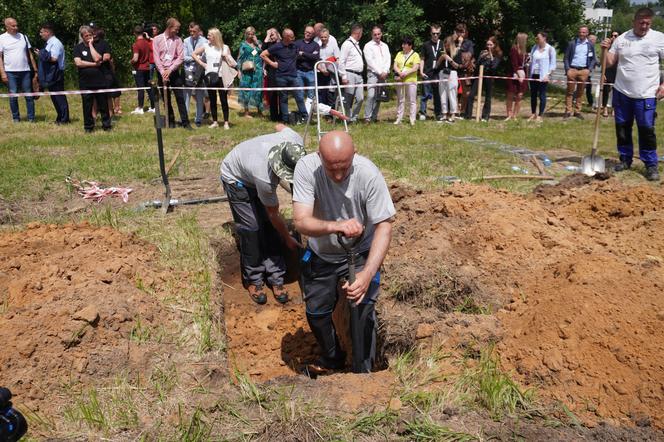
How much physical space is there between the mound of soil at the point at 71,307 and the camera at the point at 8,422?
4.78ft

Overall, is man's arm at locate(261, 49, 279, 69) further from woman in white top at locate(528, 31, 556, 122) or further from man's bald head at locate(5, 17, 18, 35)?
woman in white top at locate(528, 31, 556, 122)

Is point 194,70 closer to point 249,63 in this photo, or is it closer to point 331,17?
point 249,63

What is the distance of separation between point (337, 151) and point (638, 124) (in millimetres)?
6797

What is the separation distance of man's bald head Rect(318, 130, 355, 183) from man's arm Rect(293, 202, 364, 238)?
341 mm

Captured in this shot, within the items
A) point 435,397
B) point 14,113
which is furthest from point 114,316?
point 14,113

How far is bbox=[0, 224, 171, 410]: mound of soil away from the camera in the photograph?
400 centimetres

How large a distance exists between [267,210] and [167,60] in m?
7.91

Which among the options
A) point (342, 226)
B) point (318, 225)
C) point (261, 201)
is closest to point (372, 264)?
point (342, 226)

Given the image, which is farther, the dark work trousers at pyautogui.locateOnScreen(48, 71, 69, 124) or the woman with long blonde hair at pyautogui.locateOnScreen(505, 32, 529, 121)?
the woman with long blonde hair at pyautogui.locateOnScreen(505, 32, 529, 121)

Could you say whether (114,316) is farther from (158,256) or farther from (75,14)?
(75,14)

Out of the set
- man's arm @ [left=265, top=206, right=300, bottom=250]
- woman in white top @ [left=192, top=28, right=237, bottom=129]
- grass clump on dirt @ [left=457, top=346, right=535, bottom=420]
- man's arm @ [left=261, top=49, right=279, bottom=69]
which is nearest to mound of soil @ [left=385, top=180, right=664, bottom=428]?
grass clump on dirt @ [left=457, top=346, right=535, bottom=420]

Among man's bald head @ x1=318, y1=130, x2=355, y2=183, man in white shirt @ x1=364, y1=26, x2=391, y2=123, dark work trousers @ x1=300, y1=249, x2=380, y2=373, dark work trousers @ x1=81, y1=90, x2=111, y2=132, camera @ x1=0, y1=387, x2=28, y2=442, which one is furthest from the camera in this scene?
man in white shirt @ x1=364, y1=26, x2=391, y2=123

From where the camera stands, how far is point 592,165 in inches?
363

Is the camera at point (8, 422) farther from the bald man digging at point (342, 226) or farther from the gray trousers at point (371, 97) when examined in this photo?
the gray trousers at point (371, 97)
